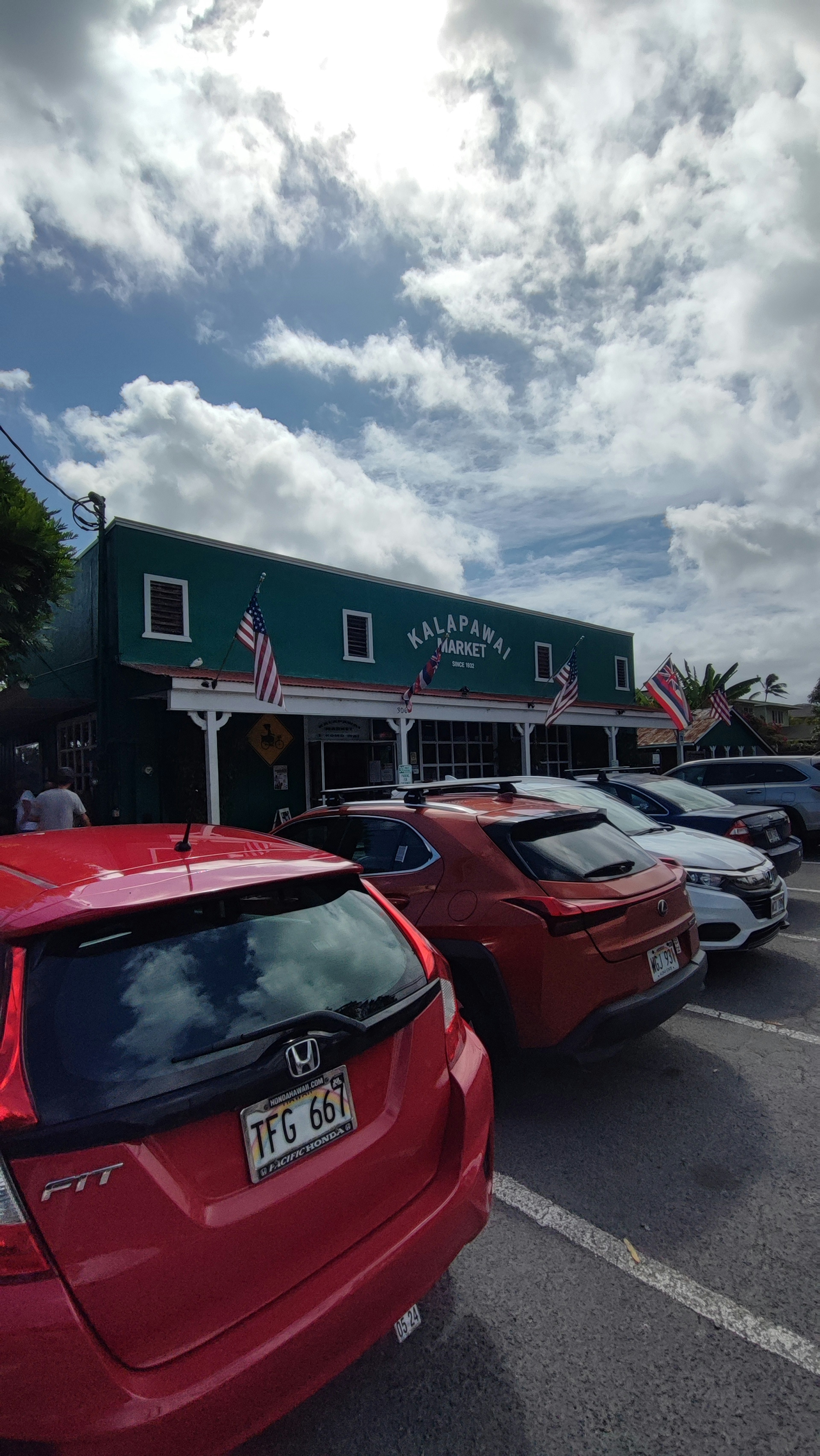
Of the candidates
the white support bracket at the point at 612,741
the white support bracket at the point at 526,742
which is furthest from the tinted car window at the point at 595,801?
the white support bracket at the point at 612,741

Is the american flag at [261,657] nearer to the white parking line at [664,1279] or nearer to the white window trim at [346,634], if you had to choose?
the white window trim at [346,634]

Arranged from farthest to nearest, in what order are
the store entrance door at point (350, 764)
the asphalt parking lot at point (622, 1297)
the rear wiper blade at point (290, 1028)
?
the store entrance door at point (350, 764) < the asphalt parking lot at point (622, 1297) < the rear wiper blade at point (290, 1028)

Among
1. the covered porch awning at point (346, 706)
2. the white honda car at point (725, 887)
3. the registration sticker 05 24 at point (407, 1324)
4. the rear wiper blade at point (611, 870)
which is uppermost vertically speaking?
the covered porch awning at point (346, 706)

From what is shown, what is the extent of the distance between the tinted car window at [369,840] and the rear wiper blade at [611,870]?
864 millimetres

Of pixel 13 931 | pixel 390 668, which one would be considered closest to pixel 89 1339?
pixel 13 931

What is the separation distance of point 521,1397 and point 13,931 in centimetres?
185

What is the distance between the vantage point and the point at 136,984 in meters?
1.71

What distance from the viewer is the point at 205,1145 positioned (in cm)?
159

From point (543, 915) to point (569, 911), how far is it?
4.8 inches

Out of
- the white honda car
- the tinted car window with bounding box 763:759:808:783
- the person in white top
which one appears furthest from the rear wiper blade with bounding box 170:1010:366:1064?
the tinted car window with bounding box 763:759:808:783

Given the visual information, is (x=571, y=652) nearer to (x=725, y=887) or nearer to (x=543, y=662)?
(x=543, y=662)

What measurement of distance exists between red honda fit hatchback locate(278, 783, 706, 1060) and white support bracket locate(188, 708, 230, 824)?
7.06m

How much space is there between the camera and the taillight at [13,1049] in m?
1.42

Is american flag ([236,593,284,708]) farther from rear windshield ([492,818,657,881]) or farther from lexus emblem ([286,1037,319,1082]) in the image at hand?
lexus emblem ([286,1037,319,1082])
